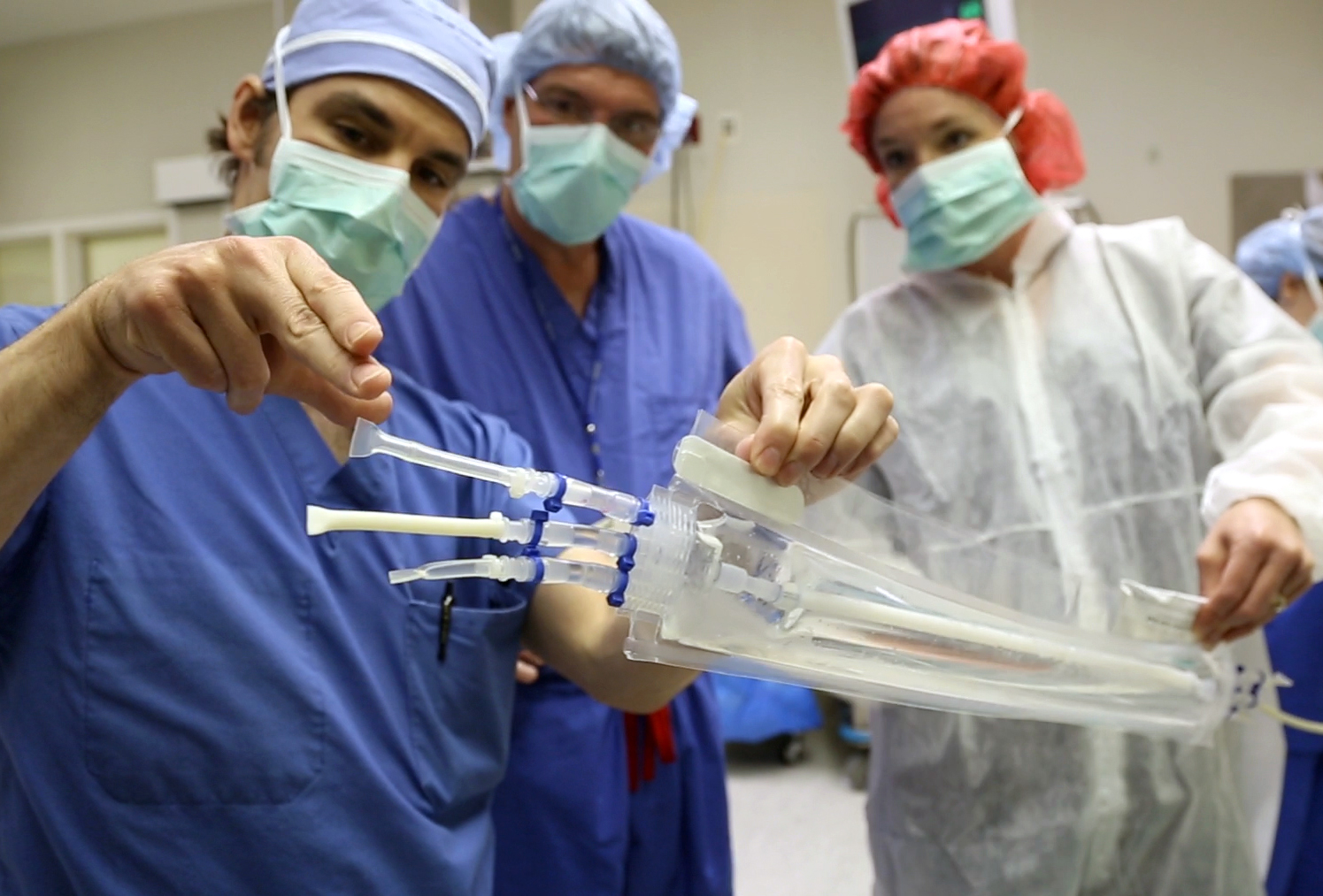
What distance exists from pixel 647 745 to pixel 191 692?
0.60 metres

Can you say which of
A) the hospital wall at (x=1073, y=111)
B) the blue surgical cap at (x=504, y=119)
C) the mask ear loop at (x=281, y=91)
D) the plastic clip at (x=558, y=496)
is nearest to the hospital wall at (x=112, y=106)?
the hospital wall at (x=1073, y=111)

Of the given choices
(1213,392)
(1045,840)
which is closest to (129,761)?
(1045,840)

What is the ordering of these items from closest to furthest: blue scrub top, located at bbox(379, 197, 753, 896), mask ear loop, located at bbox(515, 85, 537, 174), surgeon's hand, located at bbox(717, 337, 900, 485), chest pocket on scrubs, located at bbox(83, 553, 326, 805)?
surgeon's hand, located at bbox(717, 337, 900, 485), chest pocket on scrubs, located at bbox(83, 553, 326, 805), blue scrub top, located at bbox(379, 197, 753, 896), mask ear loop, located at bbox(515, 85, 537, 174)

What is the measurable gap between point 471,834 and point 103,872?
0.29 meters

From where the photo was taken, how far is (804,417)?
0.65 meters

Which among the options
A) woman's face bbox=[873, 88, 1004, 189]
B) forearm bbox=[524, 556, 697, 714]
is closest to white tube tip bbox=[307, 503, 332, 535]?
forearm bbox=[524, 556, 697, 714]

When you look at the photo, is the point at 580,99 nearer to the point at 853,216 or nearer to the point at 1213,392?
the point at 1213,392

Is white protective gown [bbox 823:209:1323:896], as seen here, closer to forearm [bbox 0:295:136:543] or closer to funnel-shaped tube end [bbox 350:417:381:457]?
funnel-shaped tube end [bbox 350:417:381:457]

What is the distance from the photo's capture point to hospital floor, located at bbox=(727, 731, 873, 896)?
2.23 m

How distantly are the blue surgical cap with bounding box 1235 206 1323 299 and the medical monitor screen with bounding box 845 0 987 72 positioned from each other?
1.01 meters

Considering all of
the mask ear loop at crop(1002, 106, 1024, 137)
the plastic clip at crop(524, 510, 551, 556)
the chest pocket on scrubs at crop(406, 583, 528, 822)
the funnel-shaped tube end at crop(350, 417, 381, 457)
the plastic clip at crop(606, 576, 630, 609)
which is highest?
the mask ear loop at crop(1002, 106, 1024, 137)

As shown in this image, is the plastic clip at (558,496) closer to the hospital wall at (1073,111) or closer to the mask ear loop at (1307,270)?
the mask ear loop at (1307,270)

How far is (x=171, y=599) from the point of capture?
29.4 inches

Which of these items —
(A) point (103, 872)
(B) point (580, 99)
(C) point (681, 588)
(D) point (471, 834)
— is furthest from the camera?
(B) point (580, 99)
